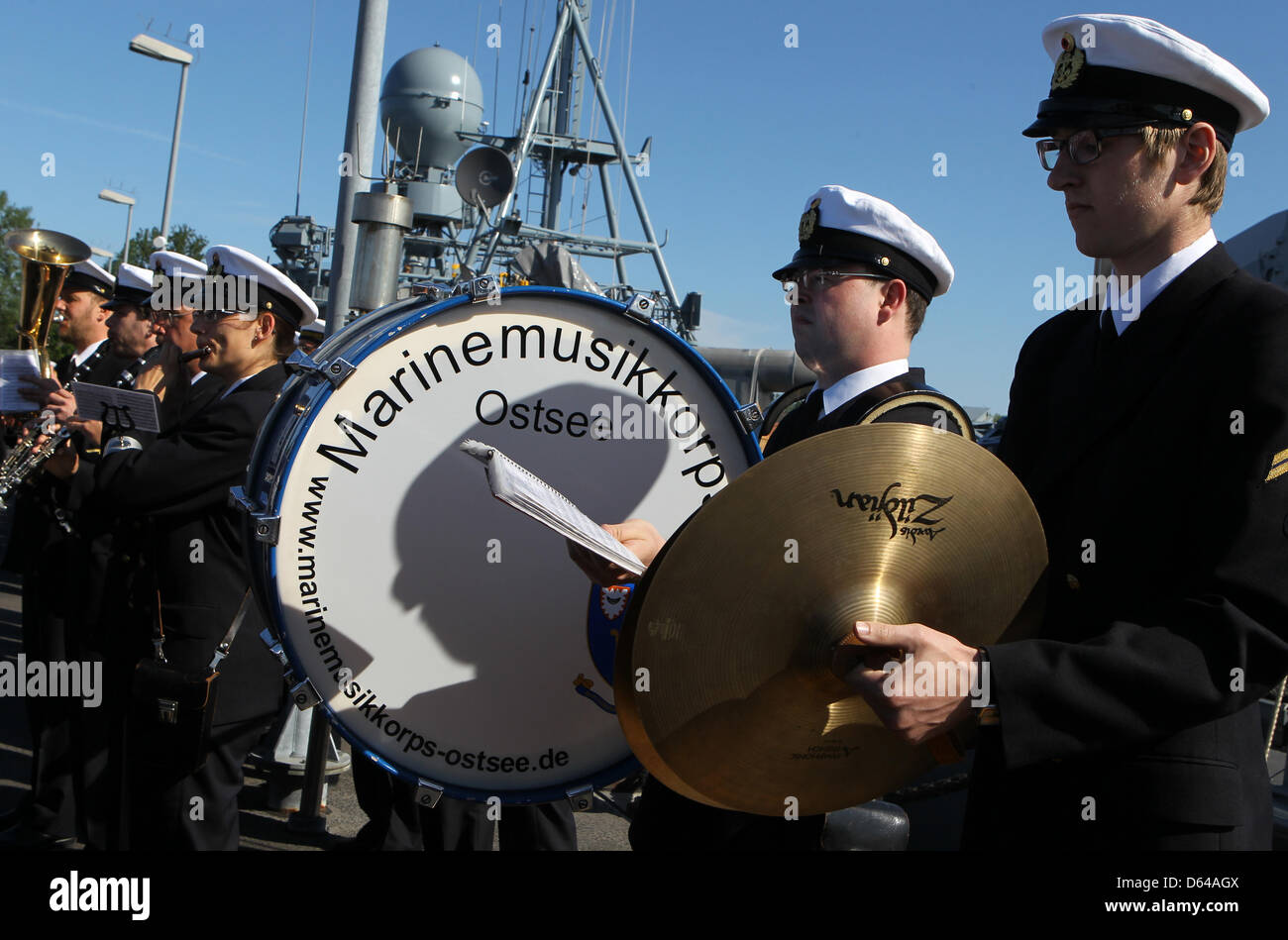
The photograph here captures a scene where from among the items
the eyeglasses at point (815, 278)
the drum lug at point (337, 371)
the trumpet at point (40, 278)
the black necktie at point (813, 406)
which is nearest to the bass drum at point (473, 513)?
the drum lug at point (337, 371)

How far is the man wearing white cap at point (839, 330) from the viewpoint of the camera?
7.89ft

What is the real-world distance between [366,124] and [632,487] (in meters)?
3.57

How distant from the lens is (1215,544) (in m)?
1.47

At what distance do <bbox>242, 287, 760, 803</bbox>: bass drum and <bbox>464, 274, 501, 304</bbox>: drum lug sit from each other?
0.03 m

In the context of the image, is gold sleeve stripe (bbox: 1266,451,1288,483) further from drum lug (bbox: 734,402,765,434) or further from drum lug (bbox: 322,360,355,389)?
drum lug (bbox: 322,360,355,389)

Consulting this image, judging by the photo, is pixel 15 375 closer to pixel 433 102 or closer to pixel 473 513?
pixel 473 513

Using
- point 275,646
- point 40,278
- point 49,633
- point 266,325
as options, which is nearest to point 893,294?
point 275,646

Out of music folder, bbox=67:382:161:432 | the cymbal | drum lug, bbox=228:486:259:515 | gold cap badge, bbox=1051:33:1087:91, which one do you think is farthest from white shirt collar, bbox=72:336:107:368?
gold cap badge, bbox=1051:33:1087:91

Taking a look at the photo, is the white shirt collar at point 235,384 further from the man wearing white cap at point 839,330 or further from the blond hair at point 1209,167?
the blond hair at point 1209,167

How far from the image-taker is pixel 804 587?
1.58 metres

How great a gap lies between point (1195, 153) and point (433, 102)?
26.1 metres

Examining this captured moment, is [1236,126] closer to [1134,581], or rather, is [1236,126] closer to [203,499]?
[1134,581]

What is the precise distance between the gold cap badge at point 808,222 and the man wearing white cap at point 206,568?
73.6 inches
